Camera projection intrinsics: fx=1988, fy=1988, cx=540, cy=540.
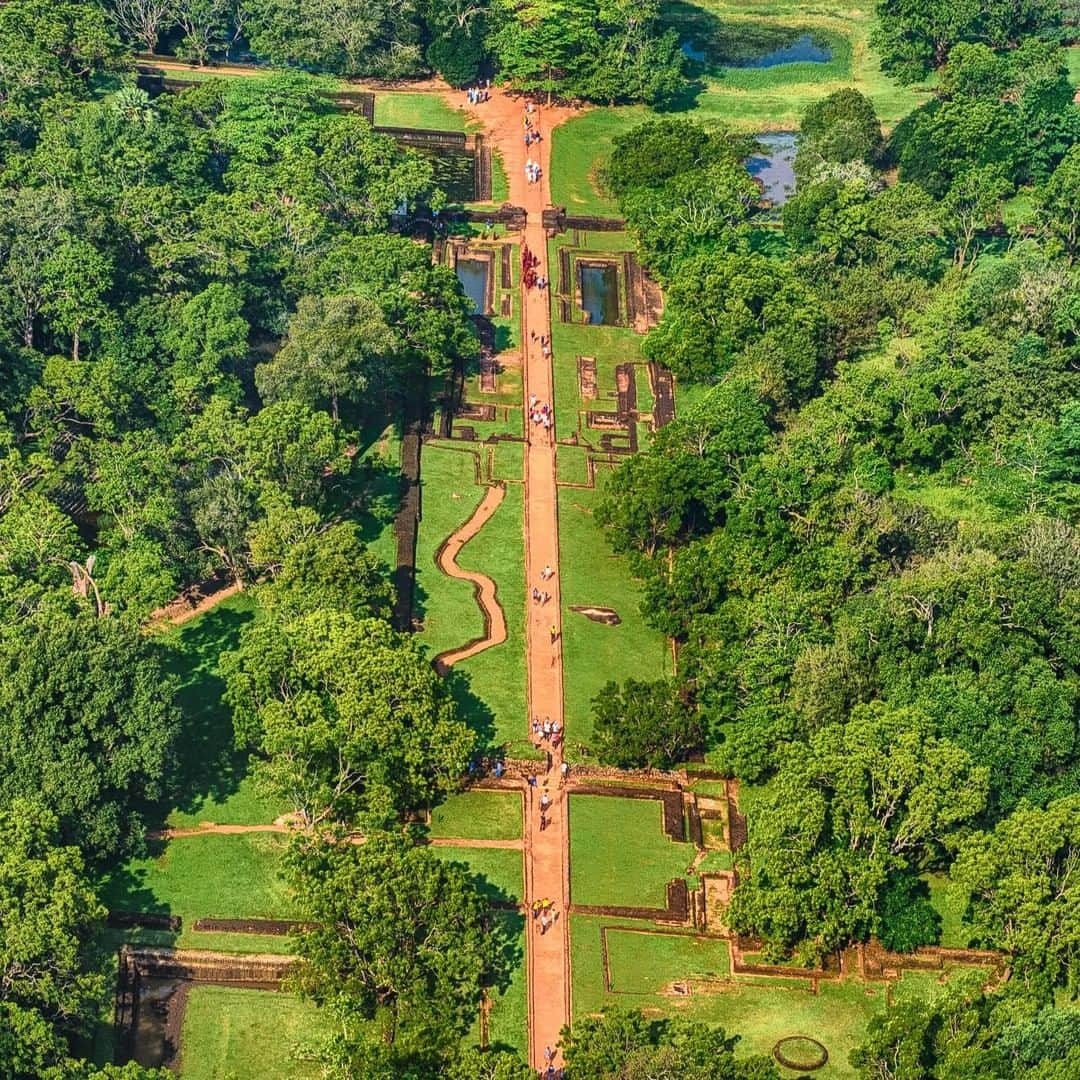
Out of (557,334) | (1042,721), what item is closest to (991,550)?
(1042,721)

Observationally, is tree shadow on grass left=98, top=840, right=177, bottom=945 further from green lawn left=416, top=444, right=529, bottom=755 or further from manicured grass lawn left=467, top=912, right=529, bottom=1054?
green lawn left=416, top=444, right=529, bottom=755

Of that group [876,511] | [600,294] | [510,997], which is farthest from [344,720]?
[600,294]

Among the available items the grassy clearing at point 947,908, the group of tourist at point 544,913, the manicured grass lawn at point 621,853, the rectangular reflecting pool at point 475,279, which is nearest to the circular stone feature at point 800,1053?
the grassy clearing at point 947,908

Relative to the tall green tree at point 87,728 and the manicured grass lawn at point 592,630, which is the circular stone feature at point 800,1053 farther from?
the tall green tree at point 87,728

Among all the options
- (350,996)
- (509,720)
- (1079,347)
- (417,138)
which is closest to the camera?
(350,996)

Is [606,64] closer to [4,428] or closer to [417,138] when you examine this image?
[417,138]

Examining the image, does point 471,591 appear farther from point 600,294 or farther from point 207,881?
Answer: point 600,294
